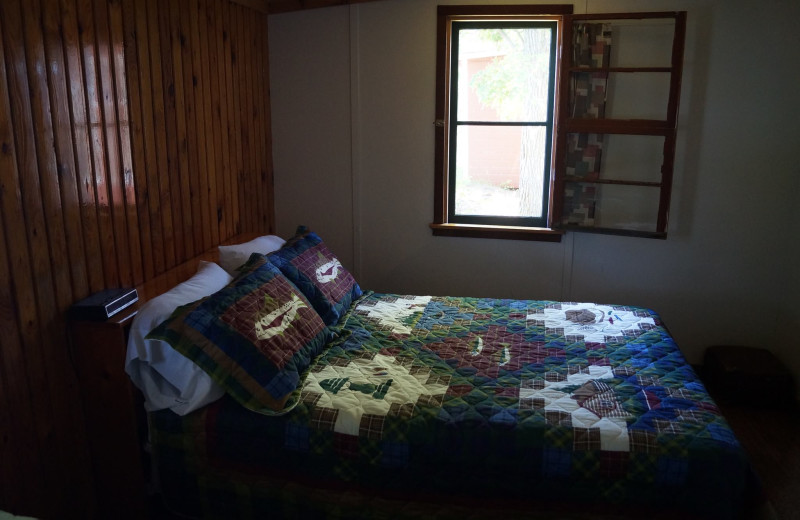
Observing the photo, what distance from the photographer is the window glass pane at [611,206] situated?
351cm

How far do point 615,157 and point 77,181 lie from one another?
2640 mm

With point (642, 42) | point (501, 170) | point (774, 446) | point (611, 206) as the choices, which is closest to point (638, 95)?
point (642, 42)

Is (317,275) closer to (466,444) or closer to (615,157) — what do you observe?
(466,444)

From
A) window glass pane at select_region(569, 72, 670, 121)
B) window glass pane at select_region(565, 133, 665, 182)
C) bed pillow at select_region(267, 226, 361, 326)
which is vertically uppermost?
window glass pane at select_region(569, 72, 670, 121)

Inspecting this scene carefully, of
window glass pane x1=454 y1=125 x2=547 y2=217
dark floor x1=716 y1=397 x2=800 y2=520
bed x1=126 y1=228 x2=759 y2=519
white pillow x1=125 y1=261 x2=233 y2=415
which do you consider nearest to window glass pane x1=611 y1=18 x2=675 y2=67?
window glass pane x1=454 y1=125 x2=547 y2=217

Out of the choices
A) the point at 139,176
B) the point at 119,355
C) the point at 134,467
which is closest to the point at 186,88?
the point at 139,176

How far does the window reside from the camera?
3379mm

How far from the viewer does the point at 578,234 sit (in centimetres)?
371

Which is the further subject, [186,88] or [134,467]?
[186,88]

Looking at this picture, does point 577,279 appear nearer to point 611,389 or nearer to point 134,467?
point 611,389

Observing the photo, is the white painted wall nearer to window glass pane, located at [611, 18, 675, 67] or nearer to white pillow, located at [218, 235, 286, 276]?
window glass pane, located at [611, 18, 675, 67]

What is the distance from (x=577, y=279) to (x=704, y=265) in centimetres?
69

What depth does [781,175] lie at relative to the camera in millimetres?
3422

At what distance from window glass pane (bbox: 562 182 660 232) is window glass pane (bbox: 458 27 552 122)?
0.51 m
